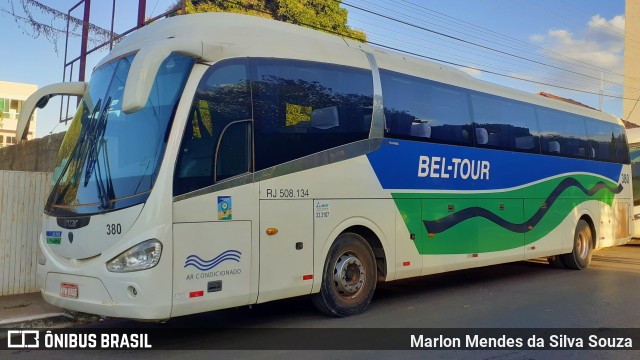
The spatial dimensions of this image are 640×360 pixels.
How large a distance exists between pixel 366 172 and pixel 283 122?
1.59m

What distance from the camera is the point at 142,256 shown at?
560 cm

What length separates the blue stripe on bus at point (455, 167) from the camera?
8375mm

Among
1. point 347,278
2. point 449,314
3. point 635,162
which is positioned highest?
point 635,162

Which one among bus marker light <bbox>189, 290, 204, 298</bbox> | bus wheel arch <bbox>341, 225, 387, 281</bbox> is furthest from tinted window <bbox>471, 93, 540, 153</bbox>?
bus marker light <bbox>189, 290, 204, 298</bbox>

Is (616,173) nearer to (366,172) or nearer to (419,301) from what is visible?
(419,301)

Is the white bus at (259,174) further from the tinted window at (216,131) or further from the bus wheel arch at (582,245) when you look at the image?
the bus wheel arch at (582,245)

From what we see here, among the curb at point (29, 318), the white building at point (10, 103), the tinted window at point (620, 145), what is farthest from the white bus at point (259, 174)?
the white building at point (10, 103)

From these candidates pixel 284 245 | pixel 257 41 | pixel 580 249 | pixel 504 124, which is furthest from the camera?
pixel 580 249

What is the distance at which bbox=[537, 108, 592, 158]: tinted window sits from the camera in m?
12.0

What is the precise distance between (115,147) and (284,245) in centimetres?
224

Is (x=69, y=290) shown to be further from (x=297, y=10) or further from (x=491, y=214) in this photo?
(x=297, y=10)

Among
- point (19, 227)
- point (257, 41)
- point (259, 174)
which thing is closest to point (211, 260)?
point (259, 174)

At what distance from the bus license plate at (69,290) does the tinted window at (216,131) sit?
1.53 metres

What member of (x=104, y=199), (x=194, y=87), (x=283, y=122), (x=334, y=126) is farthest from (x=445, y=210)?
(x=104, y=199)
